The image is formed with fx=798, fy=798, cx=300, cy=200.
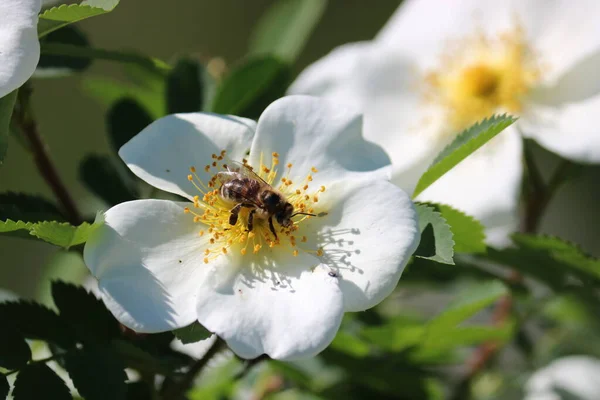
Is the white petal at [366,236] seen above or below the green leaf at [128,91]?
above

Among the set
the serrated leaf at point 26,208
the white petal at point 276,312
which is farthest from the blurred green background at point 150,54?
the white petal at point 276,312

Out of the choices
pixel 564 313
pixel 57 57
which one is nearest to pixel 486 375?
pixel 564 313

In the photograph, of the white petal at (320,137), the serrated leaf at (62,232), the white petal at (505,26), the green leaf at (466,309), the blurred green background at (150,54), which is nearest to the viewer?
the serrated leaf at (62,232)

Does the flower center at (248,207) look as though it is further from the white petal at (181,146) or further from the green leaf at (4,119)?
the green leaf at (4,119)

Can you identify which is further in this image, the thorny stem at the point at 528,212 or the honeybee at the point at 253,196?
→ the thorny stem at the point at 528,212

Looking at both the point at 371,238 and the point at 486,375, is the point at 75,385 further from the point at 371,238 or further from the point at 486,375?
the point at 486,375

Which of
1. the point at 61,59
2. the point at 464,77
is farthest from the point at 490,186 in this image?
the point at 61,59
